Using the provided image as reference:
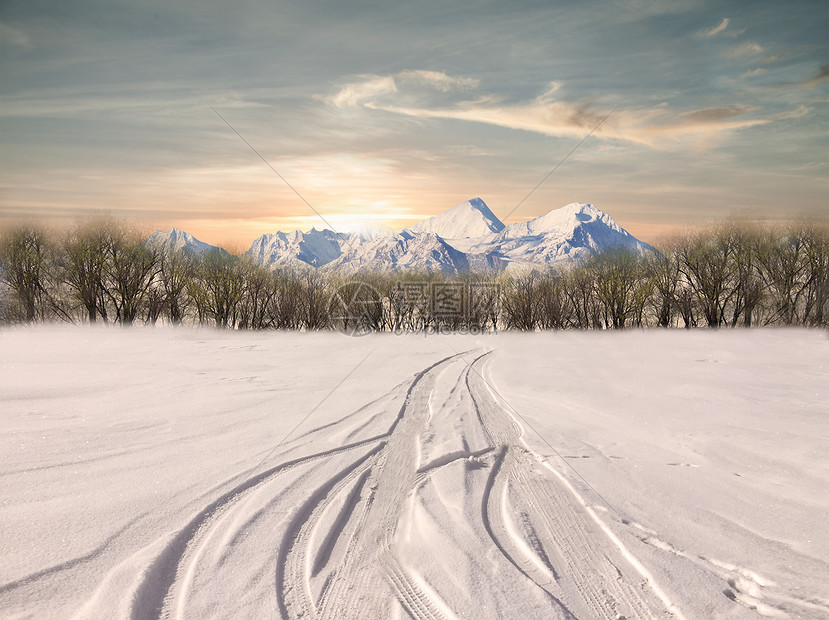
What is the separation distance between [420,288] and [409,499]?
24949 millimetres

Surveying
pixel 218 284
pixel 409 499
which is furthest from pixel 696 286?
pixel 218 284

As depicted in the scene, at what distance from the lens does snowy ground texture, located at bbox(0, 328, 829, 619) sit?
2.60 meters

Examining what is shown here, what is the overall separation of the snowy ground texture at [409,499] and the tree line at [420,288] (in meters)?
15.3

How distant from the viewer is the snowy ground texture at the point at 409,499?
260cm

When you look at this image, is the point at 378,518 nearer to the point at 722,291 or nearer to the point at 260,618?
the point at 260,618

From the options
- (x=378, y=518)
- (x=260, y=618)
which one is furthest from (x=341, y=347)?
(x=260, y=618)

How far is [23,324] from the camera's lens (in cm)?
1894

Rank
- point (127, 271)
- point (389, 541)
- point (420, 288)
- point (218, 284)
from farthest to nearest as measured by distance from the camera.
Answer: point (420, 288), point (218, 284), point (127, 271), point (389, 541)

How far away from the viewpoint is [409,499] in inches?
151

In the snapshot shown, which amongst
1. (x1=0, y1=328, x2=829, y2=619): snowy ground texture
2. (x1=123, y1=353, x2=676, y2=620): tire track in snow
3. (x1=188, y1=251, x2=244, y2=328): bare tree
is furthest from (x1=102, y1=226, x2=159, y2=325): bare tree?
(x1=123, y1=353, x2=676, y2=620): tire track in snow

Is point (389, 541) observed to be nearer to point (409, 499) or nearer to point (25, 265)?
point (409, 499)

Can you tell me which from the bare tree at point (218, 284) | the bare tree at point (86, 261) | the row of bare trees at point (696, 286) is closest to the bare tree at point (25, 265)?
the bare tree at point (86, 261)

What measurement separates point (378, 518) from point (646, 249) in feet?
86.8

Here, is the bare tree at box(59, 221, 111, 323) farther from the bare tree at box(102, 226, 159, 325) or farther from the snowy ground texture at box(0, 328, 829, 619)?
the snowy ground texture at box(0, 328, 829, 619)
